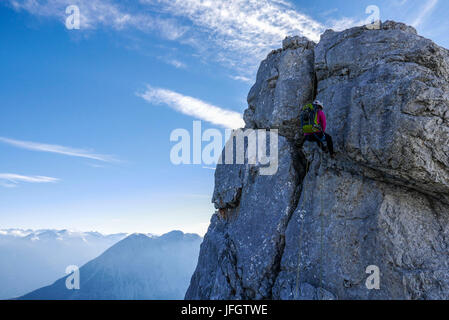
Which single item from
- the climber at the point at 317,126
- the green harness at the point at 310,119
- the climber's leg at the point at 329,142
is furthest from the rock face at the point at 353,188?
the green harness at the point at 310,119

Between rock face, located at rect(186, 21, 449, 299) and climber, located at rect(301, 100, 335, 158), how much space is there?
2.28ft

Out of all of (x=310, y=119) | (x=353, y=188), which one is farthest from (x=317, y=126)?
(x=353, y=188)

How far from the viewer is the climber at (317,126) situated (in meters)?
14.9

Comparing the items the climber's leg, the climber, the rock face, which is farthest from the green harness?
the rock face

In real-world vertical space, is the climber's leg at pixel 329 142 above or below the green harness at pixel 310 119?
below

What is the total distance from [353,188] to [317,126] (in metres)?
4.17

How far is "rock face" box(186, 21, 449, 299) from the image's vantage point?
12.4 meters

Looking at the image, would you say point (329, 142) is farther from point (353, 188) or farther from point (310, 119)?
point (353, 188)

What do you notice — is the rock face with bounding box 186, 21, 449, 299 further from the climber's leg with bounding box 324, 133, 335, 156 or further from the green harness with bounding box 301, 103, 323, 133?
the green harness with bounding box 301, 103, 323, 133

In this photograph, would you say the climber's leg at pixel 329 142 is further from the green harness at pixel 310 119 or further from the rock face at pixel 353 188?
the green harness at pixel 310 119

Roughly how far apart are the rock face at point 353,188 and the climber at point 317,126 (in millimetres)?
696
